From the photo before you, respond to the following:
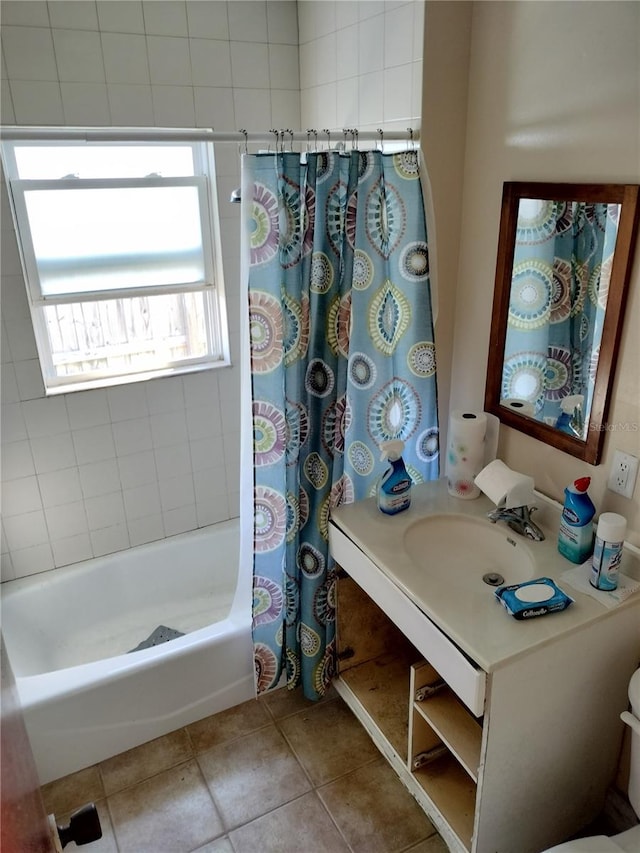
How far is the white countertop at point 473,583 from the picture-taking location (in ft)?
4.69

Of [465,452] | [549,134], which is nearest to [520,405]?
[465,452]

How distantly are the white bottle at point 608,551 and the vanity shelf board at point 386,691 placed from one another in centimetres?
83

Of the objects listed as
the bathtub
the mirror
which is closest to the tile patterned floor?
the bathtub

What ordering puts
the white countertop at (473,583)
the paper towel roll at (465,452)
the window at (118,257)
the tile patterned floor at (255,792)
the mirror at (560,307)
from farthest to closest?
the window at (118,257), the paper towel roll at (465,452), the tile patterned floor at (255,792), the mirror at (560,307), the white countertop at (473,583)

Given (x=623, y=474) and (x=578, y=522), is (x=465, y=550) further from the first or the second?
(x=623, y=474)

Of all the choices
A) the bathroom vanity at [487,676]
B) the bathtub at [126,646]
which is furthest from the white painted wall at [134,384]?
the bathroom vanity at [487,676]

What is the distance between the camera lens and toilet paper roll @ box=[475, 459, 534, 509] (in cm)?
176

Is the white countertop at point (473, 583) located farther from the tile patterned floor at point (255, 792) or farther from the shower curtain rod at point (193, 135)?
the shower curtain rod at point (193, 135)

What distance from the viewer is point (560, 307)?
171cm

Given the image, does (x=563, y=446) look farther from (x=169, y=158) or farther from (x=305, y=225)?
(x=169, y=158)

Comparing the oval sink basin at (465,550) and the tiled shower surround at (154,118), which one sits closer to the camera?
the oval sink basin at (465,550)

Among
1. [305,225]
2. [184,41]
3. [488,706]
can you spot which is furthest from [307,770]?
[184,41]

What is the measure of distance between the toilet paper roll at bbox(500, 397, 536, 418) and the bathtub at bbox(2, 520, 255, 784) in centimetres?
104

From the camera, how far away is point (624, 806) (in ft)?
5.83
